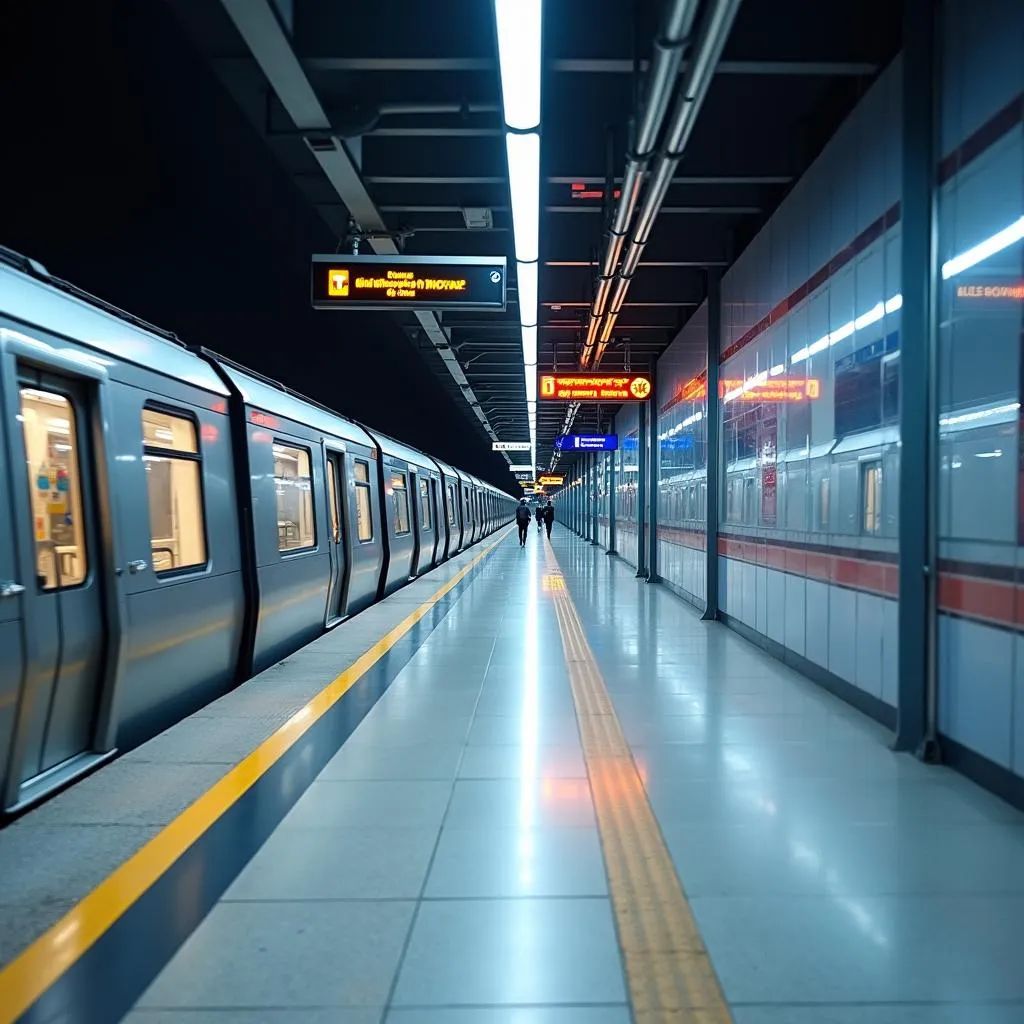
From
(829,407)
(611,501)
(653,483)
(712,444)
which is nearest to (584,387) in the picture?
(712,444)

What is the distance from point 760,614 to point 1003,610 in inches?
168

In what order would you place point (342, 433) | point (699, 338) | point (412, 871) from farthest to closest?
point (699, 338)
point (342, 433)
point (412, 871)

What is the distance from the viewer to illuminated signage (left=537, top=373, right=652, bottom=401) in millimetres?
12391

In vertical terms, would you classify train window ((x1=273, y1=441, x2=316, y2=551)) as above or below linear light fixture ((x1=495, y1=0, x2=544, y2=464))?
below

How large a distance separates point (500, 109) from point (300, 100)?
4.61 ft

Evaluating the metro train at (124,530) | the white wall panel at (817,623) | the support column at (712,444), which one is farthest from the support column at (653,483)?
the metro train at (124,530)

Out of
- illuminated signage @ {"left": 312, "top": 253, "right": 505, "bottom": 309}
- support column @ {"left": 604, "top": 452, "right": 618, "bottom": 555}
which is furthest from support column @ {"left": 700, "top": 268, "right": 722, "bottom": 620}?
support column @ {"left": 604, "top": 452, "right": 618, "bottom": 555}

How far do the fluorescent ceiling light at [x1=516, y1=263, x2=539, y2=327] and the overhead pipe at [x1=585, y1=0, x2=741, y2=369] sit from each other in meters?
0.97

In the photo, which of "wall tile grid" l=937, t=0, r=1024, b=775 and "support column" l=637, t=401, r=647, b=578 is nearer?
"wall tile grid" l=937, t=0, r=1024, b=775

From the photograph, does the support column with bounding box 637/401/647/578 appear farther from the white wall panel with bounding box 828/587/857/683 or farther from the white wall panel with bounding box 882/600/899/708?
the white wall panel with bounding box 882/600/899/708

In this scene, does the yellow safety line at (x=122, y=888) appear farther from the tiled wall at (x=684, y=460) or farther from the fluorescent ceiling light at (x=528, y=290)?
the tiled wall at (x=684, y=460)

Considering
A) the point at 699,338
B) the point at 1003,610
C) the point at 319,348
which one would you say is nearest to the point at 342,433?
the point at 699,338

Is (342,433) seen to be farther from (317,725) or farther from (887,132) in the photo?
(887,132)

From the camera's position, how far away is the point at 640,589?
14.1 metres
